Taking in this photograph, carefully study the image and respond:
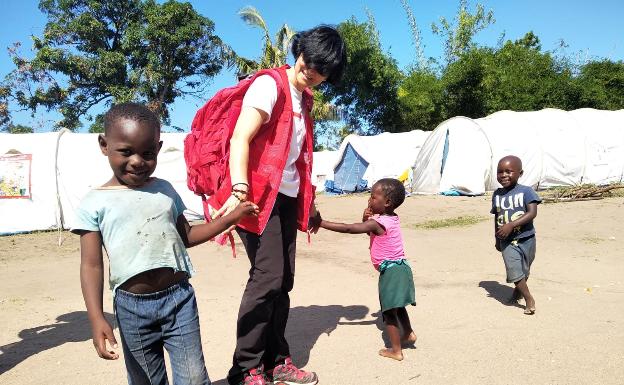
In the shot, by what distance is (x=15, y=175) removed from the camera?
11781 millimetres

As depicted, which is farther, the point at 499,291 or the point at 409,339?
the point at 499,291

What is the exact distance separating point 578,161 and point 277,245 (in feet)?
58.6

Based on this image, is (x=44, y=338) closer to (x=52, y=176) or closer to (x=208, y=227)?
(x=208, y=227)

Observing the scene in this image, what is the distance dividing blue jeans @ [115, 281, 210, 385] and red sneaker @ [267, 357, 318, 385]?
0.92 metres

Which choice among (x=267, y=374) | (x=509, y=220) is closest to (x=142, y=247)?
(x=267, y=374)

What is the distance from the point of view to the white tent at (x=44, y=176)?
11.8 meters

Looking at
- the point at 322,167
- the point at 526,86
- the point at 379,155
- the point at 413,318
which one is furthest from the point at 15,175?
the point at 526,86

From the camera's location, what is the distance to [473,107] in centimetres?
2612

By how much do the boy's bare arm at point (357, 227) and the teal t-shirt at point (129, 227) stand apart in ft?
5.07

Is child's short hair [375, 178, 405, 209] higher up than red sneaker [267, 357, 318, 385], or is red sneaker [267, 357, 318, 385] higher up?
child's short hair [375, 178, 405, 209]

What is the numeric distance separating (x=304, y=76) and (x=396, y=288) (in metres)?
1.64

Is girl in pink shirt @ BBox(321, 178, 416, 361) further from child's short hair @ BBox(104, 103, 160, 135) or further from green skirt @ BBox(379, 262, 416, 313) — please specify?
child's short hair @ BBox(104, 103, 160, 135)

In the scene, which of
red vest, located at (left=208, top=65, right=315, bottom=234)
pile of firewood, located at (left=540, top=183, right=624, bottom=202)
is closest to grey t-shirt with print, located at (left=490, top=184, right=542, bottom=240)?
red vest, located at (left=208, top=65, right=315, bottom=234)

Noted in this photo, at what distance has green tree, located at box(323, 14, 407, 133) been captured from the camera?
2598 centimetres
